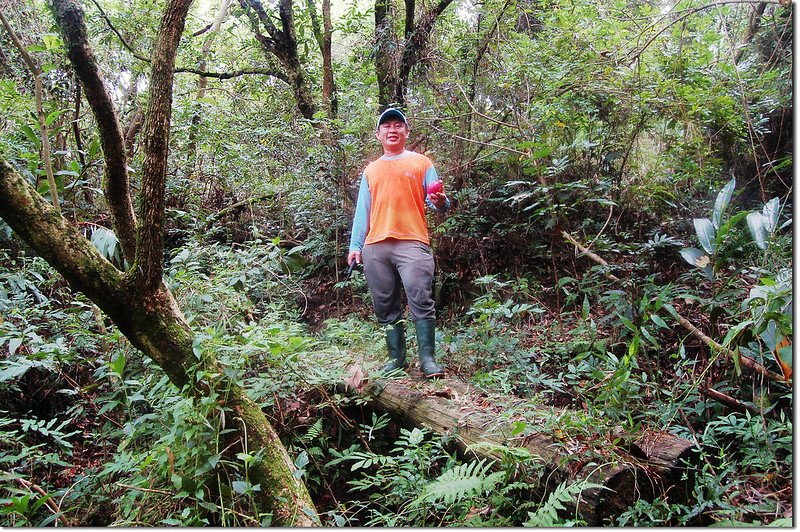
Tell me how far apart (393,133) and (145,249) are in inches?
81.5

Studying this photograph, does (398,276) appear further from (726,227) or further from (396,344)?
(726,227)

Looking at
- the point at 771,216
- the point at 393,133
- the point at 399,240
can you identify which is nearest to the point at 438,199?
the point at 399,240

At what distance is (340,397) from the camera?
10.3 ft

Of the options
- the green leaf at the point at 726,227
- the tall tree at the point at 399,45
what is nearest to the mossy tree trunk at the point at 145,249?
the green leaf at the point at 726,227

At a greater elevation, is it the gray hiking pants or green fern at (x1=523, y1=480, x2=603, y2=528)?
the gray hiking pants

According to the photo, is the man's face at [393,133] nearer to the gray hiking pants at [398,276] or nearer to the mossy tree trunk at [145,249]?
the gray hiking pants at [398,276]

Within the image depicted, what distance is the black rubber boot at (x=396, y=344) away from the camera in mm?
3719

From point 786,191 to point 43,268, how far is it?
288 inches

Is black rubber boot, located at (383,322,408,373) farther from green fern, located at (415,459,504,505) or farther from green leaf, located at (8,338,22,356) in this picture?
green leaf, located at (8,338,22,356)

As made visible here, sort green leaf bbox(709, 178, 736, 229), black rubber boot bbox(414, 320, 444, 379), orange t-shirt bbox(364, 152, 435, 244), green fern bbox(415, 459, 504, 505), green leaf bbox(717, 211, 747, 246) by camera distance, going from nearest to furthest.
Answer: green fern bbox(415, 459, 504, 505) → green leaf bbox(717, 211, 747, 246) → green leaf bbox(709, 178, 736, 229) → black rubber boot bbox(414, 320, 444, 379) → orange t-shirt bbox(364, 152, 435, 244)

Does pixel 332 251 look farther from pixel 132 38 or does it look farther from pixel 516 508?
pixel 516 508

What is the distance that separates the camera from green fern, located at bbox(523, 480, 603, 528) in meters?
1.88

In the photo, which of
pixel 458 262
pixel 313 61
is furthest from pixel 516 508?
pixel 313 61

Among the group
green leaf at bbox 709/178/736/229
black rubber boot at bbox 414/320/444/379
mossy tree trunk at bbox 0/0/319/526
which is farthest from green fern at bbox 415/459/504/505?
green leaf at bbox 709/178/736/229
